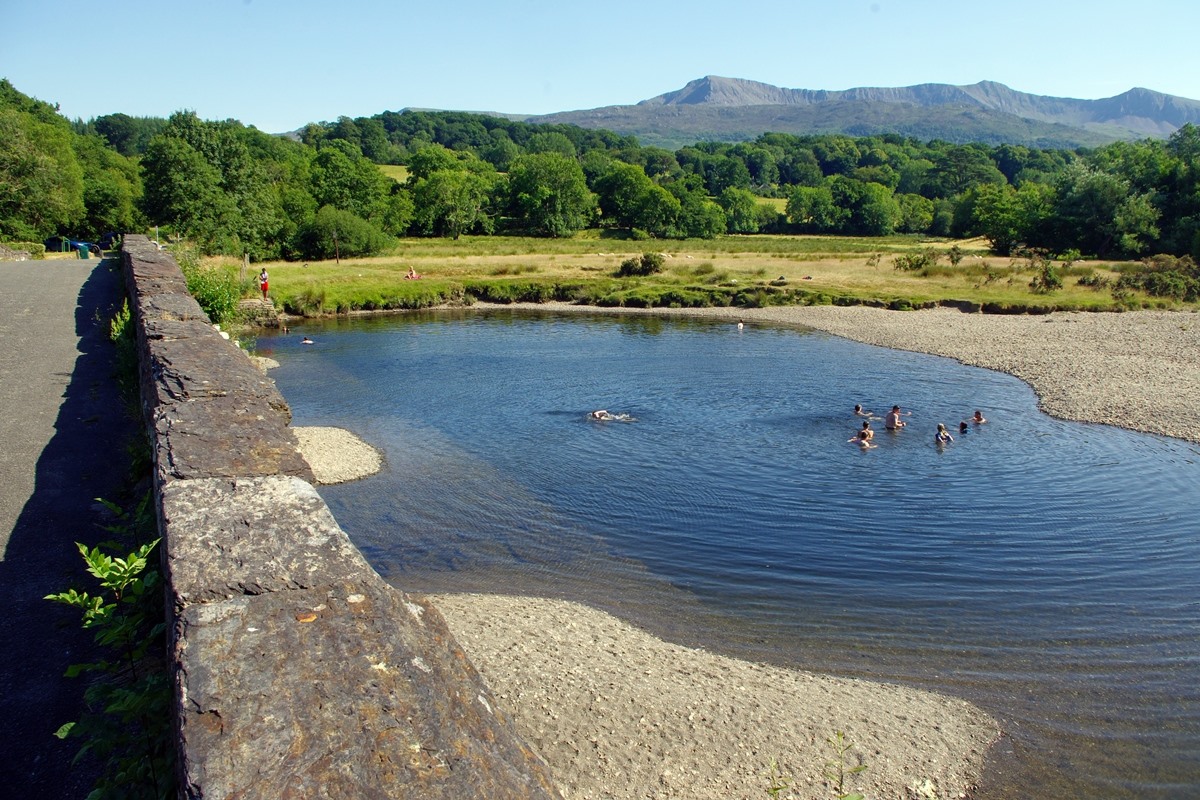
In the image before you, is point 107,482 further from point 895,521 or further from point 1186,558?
point 1186,558

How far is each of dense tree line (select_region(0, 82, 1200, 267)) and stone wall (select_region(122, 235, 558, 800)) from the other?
191 ft

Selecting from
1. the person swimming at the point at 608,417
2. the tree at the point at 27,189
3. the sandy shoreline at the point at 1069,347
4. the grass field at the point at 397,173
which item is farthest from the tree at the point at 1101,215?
the grass field at the point at 397,173

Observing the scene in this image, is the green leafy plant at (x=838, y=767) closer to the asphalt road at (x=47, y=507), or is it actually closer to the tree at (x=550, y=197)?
the asphalt road at (x=47, y=507)

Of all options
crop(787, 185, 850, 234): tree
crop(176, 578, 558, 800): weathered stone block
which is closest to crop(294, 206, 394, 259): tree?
crop(176, 578, 558, 800): weathered stone block

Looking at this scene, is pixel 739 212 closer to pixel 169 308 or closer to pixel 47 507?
pixel 169 308

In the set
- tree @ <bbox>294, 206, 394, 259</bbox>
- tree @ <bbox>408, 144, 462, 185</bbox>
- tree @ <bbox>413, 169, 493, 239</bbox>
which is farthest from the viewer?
tree @ <bbox>408, 144, 462, 185</bbox>

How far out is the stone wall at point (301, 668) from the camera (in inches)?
155

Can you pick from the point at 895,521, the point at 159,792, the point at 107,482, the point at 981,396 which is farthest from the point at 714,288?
the point at 159,792

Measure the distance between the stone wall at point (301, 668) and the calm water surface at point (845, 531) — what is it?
23.5 feet

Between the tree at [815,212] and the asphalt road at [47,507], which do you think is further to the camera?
the tree at [815,212]

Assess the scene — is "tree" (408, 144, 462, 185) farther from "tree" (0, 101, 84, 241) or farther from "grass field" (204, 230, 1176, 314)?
"tree" (0, 101, 84, 241)

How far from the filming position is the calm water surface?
11.3m

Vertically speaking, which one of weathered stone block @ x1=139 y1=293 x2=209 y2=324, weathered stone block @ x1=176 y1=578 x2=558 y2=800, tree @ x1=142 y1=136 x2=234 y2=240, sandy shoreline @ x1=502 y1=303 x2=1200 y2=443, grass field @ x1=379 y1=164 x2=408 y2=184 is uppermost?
grass field @ x1=379 y1=164 x2=408 y2=184

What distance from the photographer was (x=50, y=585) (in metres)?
7.80
